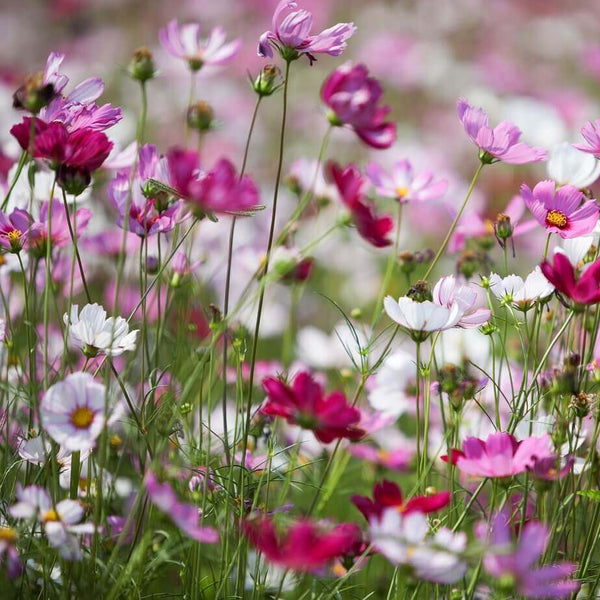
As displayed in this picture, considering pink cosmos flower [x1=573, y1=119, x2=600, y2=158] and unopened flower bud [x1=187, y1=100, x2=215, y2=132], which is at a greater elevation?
pink cosmos flower [x1=573, y1=119, x2=600, y2=158]

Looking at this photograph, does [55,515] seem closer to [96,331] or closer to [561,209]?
[96,331]

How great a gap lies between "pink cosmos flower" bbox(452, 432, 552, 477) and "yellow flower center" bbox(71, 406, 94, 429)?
0.98 ft

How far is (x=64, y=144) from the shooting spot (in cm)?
75

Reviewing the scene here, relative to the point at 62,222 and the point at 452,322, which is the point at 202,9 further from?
the point at 452,322

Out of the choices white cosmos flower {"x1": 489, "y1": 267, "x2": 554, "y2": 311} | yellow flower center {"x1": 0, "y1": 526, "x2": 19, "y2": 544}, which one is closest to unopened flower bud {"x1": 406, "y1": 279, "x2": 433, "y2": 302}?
white cosmos flower {"x1": 489, "y1": 267, "x2": 554, "y2": 311}

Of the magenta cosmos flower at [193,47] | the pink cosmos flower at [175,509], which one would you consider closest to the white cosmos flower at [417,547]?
the pink cosmos flower at [175,509]

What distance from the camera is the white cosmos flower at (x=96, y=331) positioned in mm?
782

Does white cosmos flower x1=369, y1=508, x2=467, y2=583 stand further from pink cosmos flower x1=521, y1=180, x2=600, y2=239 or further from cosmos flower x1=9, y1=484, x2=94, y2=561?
pink cosmos flower x1=521, y1=180, x2=600, y2=239

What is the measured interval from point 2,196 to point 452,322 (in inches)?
22.2

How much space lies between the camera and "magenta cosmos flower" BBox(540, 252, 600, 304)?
72 centimetres

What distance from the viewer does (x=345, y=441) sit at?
117 centimetres

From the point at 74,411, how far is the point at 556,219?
0.50m

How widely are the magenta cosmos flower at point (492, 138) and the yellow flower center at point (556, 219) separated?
60 millimetres

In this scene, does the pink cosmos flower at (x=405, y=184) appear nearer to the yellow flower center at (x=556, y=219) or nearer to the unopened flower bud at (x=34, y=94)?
the yellow flower center at (x=556, y=219)
